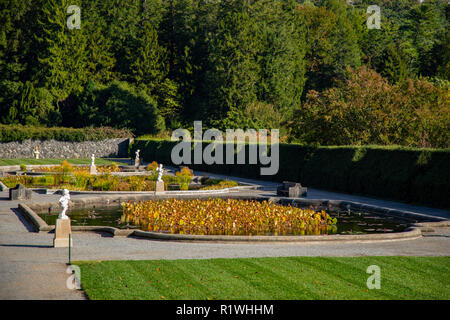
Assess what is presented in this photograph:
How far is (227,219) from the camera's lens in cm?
1673

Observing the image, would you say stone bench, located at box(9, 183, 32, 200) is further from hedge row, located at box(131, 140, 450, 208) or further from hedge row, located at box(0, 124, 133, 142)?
hedge row, located at box(0, 124, 133, 142)

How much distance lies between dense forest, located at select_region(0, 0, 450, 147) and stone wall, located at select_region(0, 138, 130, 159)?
443 centimetres

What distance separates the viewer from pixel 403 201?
23688 mm

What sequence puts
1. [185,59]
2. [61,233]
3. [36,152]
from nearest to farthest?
[61,233] < [36,152] < [185,59]

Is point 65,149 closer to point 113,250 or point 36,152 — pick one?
point 36,152

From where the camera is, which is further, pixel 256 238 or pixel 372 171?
pixel 372 171

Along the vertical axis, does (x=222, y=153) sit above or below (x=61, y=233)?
above

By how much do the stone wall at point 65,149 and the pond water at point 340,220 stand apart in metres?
38.0

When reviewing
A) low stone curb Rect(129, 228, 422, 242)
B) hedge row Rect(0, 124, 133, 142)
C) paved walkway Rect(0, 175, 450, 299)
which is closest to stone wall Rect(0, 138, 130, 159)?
hedge row Rect(0, 124, 133, 142)

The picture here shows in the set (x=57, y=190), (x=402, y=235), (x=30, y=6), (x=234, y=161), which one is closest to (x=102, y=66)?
(x=30, y=6)

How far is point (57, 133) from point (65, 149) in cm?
183

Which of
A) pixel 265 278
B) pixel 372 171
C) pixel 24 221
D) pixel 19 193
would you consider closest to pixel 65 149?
pixel 19 193
